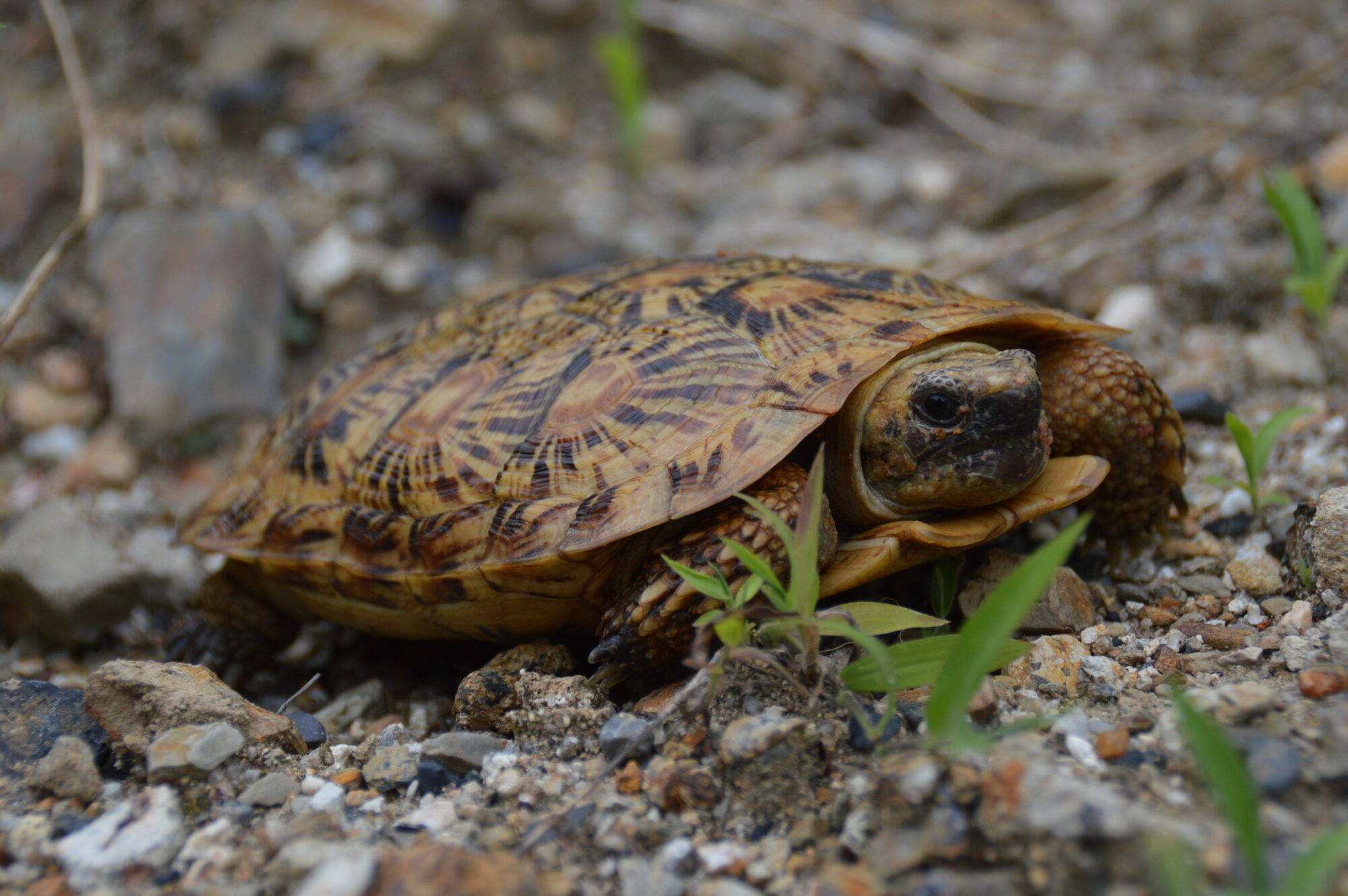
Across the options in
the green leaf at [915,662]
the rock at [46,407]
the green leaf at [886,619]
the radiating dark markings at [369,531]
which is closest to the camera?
the green leaf at [915,662]

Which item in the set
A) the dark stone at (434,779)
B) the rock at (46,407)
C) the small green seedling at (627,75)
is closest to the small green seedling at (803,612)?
the dark stone at (434,779)

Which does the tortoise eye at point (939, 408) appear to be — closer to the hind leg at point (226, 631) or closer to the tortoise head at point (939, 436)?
the tortoise head at point (939, 436)

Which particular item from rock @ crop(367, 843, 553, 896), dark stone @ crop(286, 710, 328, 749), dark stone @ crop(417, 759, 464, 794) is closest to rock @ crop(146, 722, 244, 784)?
dark stone @ crop(286, 710, 328, 749)

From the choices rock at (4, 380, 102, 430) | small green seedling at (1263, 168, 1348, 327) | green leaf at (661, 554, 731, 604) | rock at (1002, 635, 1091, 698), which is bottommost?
rock at (4, 380, 102, 430)

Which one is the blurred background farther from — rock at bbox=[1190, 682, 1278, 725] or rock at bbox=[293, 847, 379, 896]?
rock at bbox=[293, 847, 379, 896]

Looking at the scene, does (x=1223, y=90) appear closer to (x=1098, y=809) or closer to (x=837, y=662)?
(x=837, y=662)

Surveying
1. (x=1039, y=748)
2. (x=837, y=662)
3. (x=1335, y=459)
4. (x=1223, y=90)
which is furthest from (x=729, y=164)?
(x=1039, y=748)

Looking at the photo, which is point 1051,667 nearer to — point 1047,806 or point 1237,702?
point 1237,702
